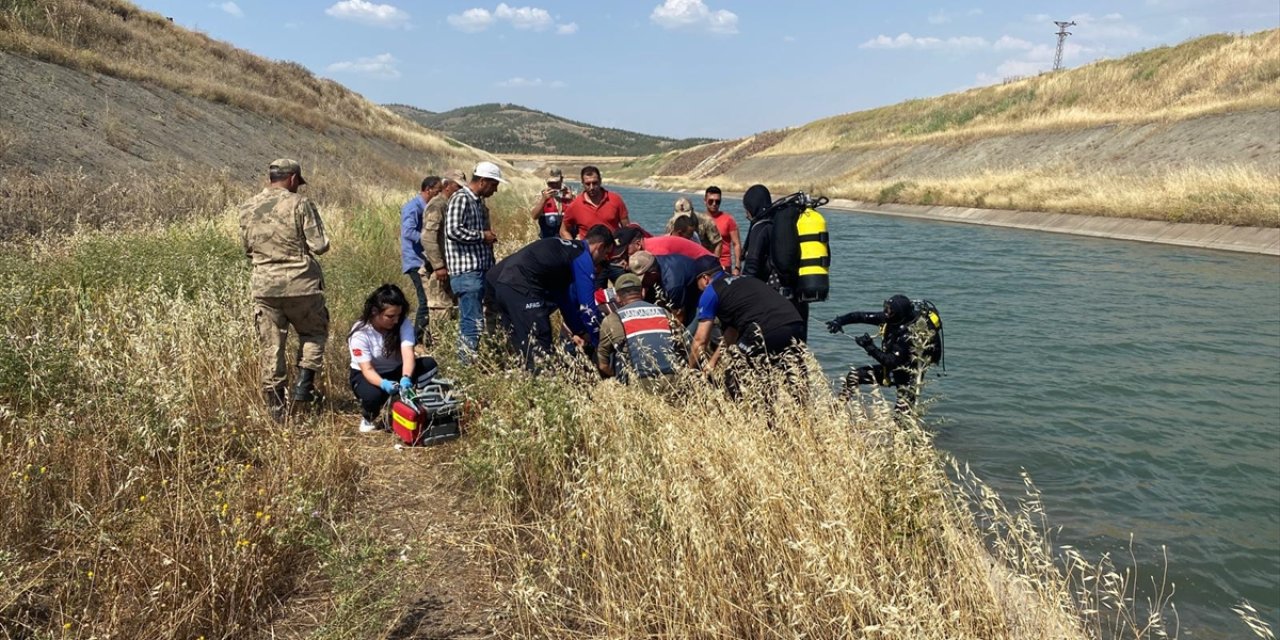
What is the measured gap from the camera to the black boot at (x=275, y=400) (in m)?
5.04

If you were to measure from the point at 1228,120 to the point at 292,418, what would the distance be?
107 feet

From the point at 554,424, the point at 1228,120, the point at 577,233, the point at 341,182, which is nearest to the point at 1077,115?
the point at 1228,120

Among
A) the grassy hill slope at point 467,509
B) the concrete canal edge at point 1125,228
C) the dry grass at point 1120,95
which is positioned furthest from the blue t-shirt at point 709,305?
the dry grass at point 1120,95

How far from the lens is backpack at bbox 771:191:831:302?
6.56m

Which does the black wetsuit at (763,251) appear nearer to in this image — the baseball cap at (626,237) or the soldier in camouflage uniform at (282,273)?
the baseball cap at (626,237)

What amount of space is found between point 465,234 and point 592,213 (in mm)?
1879

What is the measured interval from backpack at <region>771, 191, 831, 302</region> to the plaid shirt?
8.45ft

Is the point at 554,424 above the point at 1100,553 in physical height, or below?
above

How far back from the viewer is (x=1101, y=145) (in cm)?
3117

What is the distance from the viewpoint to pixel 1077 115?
36562 millimetres

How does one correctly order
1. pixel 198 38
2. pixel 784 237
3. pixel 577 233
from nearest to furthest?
1. pixel 784 237
2. pixel 577 233
3. pixel 198 38

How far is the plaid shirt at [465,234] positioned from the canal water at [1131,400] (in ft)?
12.6

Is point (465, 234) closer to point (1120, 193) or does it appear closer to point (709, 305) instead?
point (709, 305)

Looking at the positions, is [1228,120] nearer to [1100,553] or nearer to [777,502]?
[1100,553]
